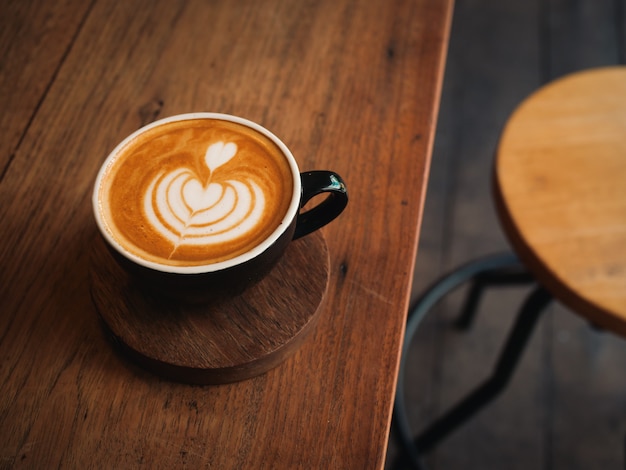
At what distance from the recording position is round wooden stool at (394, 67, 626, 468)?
0.76 metres

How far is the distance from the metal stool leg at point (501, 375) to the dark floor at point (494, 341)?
13cm

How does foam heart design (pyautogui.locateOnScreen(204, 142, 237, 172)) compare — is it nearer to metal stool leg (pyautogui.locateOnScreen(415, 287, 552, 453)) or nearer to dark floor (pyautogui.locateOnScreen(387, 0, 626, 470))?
metal stool leg (pyautogui.locateOnScreen(415, 287, 552, 453))

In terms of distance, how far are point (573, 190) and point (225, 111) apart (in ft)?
1.58

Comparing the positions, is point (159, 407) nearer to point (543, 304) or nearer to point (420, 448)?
point (543, 304)

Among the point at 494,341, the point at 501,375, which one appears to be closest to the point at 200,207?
the point at 501,375

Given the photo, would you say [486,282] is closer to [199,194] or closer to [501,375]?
[501,375]

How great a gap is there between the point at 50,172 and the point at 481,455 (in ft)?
3.57

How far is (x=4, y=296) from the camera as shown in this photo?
1.90ft

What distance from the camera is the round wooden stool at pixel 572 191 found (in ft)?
2.48

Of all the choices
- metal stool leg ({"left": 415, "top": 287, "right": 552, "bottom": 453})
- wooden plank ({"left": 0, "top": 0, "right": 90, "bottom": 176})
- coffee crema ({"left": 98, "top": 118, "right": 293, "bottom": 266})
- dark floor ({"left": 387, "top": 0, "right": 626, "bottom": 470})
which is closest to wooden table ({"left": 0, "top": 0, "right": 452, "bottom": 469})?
wooden plank ({"left": 0, "top": 0, "right": 90, "bottom": 176})

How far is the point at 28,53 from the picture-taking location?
0.76m

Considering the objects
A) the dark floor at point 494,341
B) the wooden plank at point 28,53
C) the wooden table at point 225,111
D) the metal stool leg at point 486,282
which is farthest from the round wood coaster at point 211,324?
the dark floor at point 494,341

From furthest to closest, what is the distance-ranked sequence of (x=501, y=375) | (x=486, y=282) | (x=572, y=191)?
(x=486, y=282)
(x=501, y=375)
(x=572, y=191)

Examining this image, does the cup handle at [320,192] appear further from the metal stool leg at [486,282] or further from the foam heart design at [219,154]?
the metal stool leg at [486,282]
